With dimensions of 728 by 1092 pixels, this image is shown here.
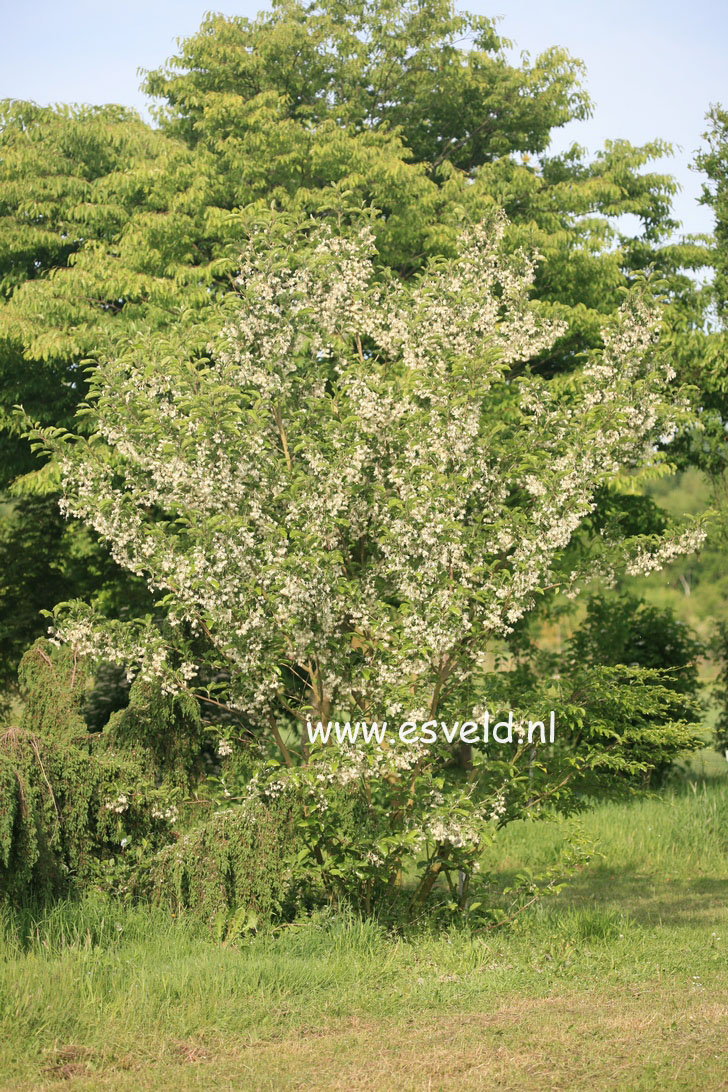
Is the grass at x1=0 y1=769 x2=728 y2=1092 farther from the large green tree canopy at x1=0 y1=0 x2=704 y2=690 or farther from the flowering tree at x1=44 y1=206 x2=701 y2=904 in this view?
the large green tree canopy at x1=0 y1=0 x2=704 y2=690

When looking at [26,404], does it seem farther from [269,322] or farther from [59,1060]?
[59,1060]

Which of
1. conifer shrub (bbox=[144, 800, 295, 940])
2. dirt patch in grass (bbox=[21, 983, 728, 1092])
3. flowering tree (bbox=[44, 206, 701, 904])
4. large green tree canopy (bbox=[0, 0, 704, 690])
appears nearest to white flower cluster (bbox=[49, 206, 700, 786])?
flowering tree (bbox=[44, 206, 701, 904])

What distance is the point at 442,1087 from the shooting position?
5.06 metres

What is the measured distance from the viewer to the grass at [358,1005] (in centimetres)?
523

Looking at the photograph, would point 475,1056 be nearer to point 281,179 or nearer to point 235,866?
point 235,866

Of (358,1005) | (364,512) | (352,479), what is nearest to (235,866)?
(358,1005)

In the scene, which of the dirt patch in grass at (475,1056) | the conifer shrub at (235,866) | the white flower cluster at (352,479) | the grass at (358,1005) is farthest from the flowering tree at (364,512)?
the dirt patch in grass at (475,1056)

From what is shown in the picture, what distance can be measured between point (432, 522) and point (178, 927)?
3076 mm

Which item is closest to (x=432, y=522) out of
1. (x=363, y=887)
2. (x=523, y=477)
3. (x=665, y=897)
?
(x=523, y=477)

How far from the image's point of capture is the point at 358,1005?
20.2 feet

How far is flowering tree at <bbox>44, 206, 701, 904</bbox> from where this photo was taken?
7.03 metres

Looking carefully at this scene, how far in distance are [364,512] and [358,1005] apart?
10.7 ft

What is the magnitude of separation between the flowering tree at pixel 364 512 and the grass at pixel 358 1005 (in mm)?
780

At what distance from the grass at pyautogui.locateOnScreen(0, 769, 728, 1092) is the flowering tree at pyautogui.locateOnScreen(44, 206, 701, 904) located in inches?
30.7
